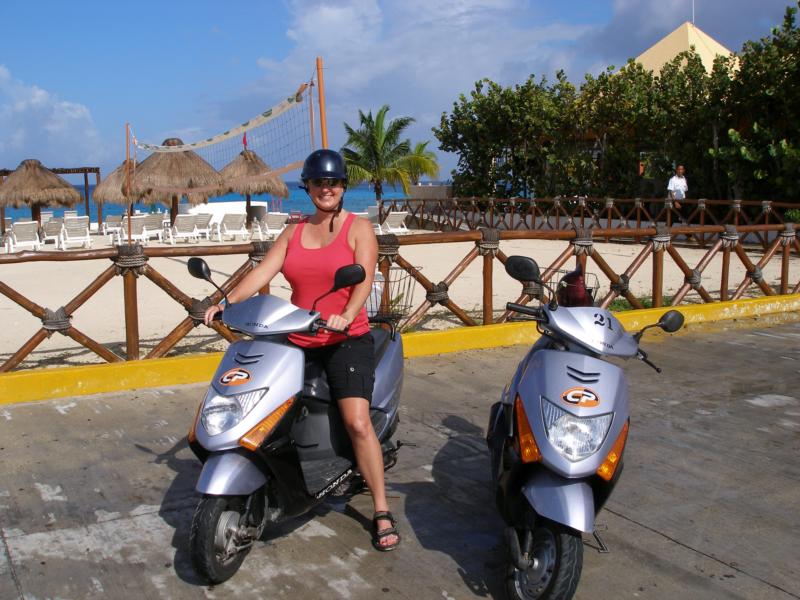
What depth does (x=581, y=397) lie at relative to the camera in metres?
3.11

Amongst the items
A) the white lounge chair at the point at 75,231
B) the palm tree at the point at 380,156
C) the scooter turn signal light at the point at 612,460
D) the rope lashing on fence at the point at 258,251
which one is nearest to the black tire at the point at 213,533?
the scooter turn signal light at the point at 612,460

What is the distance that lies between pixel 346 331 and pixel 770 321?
23.5 ft

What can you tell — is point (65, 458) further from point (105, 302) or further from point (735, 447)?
point (105, 302)

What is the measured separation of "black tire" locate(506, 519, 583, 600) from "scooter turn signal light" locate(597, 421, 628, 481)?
0.25 m

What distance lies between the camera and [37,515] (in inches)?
154

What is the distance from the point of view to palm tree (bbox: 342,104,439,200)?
119ft

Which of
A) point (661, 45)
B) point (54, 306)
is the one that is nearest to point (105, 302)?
point (54, 306)

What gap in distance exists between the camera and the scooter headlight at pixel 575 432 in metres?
3.03

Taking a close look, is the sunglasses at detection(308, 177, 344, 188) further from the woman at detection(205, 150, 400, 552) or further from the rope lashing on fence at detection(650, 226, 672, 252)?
the rope lashing on fence at detection(650, 226, 672, 252)

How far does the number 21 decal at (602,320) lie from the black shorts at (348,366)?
97cm

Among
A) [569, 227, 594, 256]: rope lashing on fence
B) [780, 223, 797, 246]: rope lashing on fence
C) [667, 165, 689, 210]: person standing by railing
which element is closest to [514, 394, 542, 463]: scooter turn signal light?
[569, 227, 594, 256]: rope lashing on fence

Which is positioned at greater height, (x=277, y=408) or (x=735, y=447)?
(x=277, y=408)

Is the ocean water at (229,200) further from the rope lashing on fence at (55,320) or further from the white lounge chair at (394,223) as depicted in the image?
the rope lashing on fence at (55,320)

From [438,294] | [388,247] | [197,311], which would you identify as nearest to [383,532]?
[197,311]
